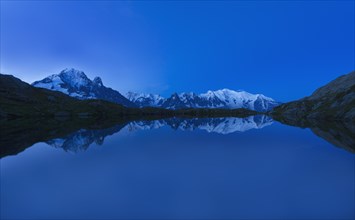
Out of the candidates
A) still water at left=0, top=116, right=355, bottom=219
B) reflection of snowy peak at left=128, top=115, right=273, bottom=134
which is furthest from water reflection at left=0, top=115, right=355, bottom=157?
still water at left=0, top=116, right=355, bottom=219

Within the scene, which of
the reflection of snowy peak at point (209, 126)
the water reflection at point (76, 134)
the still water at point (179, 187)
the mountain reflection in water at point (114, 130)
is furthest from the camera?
the reflection of snowy peak at point (209, 126)

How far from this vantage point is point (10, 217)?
15367mm

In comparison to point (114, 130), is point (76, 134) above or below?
below

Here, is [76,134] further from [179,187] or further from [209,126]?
[209,126]

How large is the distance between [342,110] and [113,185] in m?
133

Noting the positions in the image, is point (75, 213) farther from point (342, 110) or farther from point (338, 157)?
point (342, 110)

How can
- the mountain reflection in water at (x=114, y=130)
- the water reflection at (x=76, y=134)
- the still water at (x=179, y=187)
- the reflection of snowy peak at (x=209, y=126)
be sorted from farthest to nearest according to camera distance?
1. the reflection of snowy peak at (x=209, y=126)
2. the mountain reflection in water at (x=114, y=130)
3. the water reflection at (x=76, y=134)
4. the still water at (x=179, y=187)

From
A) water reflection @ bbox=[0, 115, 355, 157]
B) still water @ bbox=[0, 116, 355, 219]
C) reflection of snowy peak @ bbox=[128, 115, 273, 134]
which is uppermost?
reflection of snowy peak @ bbox=[128, 115, 273, 134]

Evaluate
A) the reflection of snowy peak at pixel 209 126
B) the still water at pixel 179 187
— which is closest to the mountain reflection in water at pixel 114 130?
the reflection of snowy peak at pixel 209 126

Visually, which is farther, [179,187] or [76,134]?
[76,134]

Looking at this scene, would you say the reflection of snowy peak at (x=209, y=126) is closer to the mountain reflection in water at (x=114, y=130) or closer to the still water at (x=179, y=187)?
the mountain reflection in water at (x=114, y=130)

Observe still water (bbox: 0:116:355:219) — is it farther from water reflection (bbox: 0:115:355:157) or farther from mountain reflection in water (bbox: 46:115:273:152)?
mountain reflection in water (bbox: 46:115:273:152)

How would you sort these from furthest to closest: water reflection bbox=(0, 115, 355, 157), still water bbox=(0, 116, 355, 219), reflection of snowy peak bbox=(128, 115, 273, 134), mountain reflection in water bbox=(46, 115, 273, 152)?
reflection of snowy peak bbox=(128, 115, 273, 134), mountain reflection in water bbox=(46, 115, 273, 152), water reflection bbox=(0, 115, 355, 157), still water bbox=(0, 116, 355, 219)

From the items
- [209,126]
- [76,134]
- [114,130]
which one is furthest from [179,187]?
[209,126]
